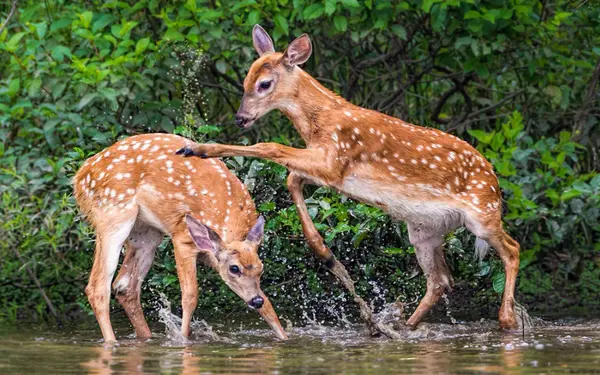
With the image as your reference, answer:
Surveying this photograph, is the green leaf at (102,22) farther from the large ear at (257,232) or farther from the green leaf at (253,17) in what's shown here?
the large ear at (257,232)

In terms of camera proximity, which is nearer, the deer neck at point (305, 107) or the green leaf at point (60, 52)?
the deer neck at point (305, 107)

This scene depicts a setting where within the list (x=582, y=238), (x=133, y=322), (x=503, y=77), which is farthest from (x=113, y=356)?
(x=503, y=77)

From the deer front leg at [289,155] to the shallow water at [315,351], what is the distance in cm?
120

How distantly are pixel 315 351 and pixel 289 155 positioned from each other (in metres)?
1.71

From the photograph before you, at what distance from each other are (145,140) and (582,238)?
4.47m

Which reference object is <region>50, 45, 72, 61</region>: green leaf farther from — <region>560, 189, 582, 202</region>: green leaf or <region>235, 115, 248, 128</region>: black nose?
<region>560, 189, 582, 202</region>: green leaf

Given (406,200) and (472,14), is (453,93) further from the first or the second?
(406,200)

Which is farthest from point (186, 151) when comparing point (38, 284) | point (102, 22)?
point (102, 22)

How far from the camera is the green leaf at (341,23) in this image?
12.6 m

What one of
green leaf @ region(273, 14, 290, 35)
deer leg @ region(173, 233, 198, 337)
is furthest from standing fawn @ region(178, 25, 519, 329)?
green leaf @ region(273, 14, 290, 35)

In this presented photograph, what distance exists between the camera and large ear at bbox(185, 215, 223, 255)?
1029 cm

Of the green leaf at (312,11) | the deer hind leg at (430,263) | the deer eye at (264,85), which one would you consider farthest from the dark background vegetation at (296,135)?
the deer eye at (264,85)

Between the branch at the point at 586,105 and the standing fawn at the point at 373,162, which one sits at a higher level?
the branch at the point at 586,105

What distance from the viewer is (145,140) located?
11.1 m
